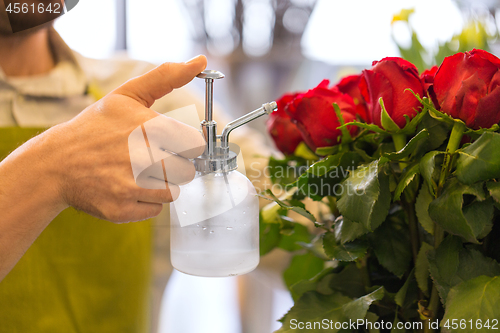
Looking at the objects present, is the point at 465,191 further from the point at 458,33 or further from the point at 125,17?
the point at 125,17

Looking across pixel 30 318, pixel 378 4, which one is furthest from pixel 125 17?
pixel 30 318

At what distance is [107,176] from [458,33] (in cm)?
37

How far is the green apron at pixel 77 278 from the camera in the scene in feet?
1.86

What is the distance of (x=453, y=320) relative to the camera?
0.22 m

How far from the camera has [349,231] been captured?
262 mm

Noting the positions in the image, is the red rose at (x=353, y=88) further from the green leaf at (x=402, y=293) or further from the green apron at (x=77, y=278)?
the green apron at (x=77, y=278)

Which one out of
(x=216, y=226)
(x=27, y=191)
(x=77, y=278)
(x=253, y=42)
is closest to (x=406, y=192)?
(x=216, y=226)

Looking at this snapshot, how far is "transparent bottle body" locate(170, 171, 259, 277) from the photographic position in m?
0.26

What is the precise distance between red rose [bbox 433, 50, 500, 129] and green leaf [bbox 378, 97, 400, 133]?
0.10 feet

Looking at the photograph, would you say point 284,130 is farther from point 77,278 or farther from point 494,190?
point 77,278

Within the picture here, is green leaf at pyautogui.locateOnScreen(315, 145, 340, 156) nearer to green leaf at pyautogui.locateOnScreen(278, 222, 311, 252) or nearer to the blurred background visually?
green leaf at pyautogui.locateOnScreen(278, 222, 311, 252)

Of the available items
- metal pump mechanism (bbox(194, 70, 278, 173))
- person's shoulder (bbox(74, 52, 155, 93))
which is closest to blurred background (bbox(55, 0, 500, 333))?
person's shoulder (bbox(74, 52, 155, 93))

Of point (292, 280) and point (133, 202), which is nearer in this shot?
point (133, 202)

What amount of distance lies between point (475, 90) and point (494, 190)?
0.19ft
